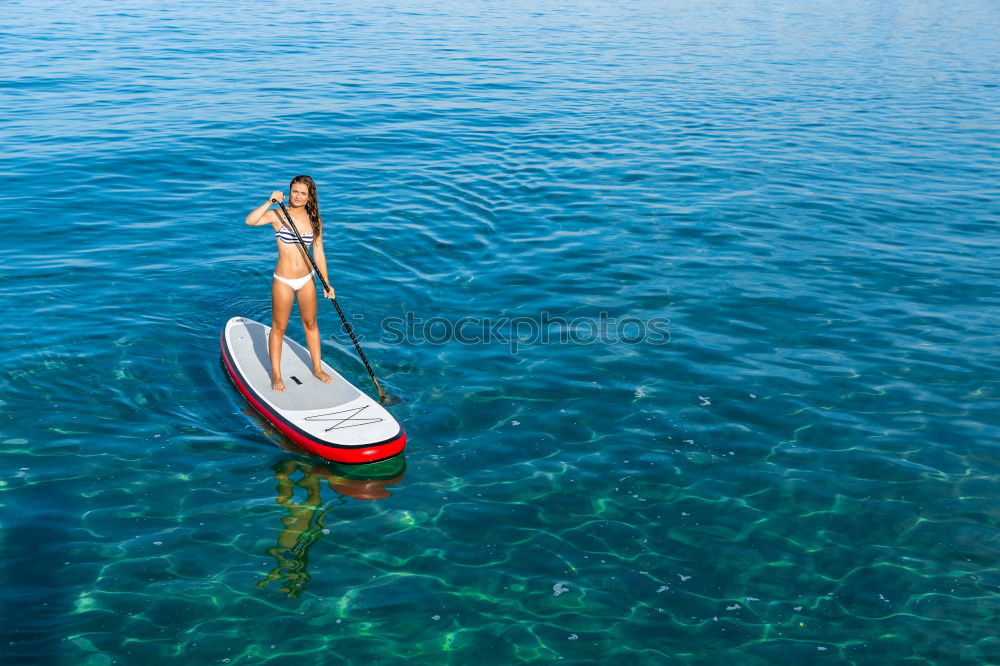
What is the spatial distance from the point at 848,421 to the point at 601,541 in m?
4.26

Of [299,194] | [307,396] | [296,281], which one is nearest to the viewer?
[299,194]

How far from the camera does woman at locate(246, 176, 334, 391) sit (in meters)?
10.1

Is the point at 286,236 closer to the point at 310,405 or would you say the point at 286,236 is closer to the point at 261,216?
the point at 261,216

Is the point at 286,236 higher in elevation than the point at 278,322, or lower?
higher

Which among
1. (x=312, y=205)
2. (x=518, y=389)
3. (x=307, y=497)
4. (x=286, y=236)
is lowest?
(x=307, y=497)

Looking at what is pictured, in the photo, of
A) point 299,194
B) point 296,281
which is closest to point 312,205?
point 299,194

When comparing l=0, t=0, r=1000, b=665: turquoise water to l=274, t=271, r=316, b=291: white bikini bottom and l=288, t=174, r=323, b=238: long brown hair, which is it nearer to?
l=274, t=271, r=316, b=291: white bikini bottom

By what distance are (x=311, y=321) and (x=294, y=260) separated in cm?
92

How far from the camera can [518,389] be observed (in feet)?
39.3

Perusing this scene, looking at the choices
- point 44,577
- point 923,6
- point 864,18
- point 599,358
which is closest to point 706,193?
point 599,358

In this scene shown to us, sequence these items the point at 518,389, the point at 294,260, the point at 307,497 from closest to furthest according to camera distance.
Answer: the point at 307,497 → the point at 294,260 → the point at 518,389

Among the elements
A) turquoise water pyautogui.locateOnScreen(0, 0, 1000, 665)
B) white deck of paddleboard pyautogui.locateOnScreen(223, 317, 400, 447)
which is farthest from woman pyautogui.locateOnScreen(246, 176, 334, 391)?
turquoise water pyautogui.locateOnScreen(0, 0, 1000, 665)

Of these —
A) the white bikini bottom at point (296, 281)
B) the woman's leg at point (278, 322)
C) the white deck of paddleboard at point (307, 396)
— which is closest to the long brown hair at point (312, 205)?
the white bikini bottom at point (296, 281)

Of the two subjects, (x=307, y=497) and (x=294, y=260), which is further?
(x=294, y=260)
